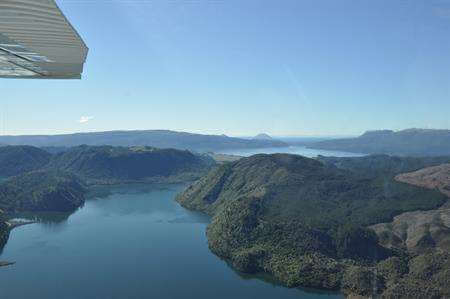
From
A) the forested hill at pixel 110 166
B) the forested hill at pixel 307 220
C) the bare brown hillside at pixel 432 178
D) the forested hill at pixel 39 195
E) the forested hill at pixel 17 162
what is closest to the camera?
the forested hill at pixel 307 220

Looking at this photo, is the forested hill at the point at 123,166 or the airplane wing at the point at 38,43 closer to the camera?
the airplane wing at the point at 38,43

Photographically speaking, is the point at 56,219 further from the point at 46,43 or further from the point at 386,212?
the point at 46,43

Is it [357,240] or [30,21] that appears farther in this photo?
[357,240]

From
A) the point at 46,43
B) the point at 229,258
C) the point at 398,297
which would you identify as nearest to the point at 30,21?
the point at 46,43

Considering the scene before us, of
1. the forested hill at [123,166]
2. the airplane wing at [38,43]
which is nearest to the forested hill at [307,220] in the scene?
the forested hill at [123,166]

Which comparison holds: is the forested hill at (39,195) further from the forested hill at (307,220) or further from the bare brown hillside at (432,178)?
the bare brown hillside at (432,178)

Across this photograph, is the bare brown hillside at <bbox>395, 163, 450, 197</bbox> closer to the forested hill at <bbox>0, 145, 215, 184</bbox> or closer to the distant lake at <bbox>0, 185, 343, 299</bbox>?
the distant lake at <bbox>0, 185, 343, 299</bbox>
